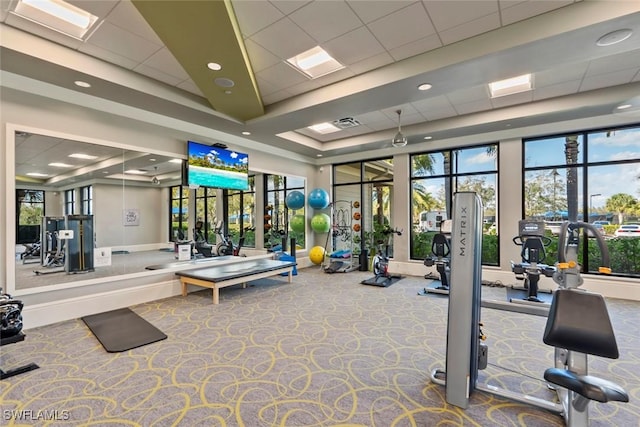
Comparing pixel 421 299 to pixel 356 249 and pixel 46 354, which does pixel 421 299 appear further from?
pixel 46 354

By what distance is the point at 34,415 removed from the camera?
7.23 ft

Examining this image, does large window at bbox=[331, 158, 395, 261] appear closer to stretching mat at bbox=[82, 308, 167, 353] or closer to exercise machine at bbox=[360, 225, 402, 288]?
exercise machine at bbox=[360, 225, 402, 288]

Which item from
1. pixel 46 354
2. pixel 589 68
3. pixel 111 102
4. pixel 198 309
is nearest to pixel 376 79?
pixel 589 68

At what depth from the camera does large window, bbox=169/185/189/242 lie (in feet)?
19.2

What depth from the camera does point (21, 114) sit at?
377 cm

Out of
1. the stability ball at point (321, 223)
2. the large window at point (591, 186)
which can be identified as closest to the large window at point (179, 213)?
the stability ball at point (321, 223)

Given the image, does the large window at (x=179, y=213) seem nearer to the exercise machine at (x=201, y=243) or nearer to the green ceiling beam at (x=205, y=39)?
the exercise machine at (x=201, y=243)

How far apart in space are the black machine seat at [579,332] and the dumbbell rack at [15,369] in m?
4.18

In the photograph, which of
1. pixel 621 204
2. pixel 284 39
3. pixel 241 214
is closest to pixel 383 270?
pixel 241 214

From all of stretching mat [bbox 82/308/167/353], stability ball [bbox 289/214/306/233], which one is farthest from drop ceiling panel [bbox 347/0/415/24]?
stability ball [bbox 289/214/306/233]

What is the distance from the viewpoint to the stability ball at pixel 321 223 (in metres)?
8.35

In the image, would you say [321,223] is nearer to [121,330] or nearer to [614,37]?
[121,330]

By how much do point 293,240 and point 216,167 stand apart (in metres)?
2.69

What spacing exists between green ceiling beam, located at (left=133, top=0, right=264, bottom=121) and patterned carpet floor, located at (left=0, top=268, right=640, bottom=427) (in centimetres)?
331
